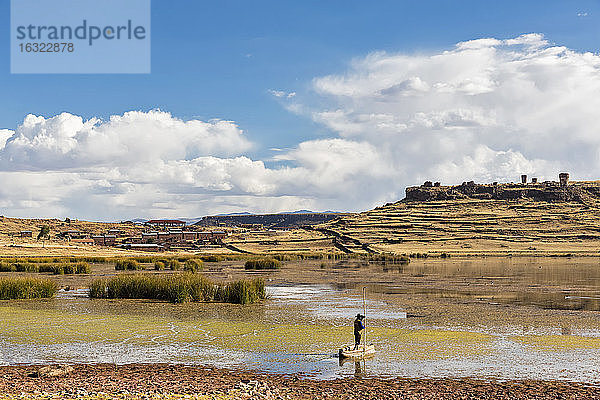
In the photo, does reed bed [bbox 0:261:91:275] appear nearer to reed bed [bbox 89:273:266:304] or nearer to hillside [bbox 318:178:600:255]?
reed bed [bbox 89:273:266:304]

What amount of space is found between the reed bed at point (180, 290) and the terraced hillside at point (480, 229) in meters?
79.6

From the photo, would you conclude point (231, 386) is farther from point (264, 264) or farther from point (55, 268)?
point (264, 264)

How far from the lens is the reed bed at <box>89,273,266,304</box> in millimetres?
30547

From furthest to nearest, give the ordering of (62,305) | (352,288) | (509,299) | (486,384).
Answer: (352,288)
(509,299)
(62,305)
(486,384)

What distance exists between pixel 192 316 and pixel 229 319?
1.84m

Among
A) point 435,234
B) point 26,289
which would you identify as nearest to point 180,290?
point 26,289

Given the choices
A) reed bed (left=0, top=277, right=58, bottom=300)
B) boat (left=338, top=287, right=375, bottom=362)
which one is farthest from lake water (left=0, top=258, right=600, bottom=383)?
reed bed (left=0, top=277, right=58, bottom=300)

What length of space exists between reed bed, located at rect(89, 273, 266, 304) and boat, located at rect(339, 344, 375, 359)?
13.3 metres

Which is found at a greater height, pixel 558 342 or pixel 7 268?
pixel 7 268

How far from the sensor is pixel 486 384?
14.5 meters

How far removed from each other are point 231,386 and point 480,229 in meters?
135

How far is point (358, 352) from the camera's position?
17312 millimetres

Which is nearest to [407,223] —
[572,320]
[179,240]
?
[179,240]

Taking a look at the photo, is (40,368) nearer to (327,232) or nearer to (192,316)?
(192,316)
